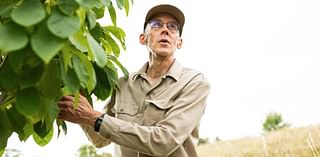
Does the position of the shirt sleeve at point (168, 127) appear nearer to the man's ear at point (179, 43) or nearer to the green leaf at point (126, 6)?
the man's ear at point (179, 43)

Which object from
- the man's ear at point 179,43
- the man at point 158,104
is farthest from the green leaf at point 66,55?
the man's ear at point 179,43

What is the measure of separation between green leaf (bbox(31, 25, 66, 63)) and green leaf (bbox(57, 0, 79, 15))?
7cm

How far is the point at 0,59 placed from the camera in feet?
5.36

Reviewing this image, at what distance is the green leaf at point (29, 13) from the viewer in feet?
3.74

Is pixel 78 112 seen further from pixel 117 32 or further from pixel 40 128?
pixel 40 128

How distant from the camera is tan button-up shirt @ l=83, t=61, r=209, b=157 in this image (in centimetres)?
267

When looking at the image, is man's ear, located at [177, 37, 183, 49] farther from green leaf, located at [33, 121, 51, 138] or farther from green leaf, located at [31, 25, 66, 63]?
green leaf, located at [31, 25, 66, 63]

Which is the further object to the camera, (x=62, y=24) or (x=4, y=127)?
(x=4, y=127)

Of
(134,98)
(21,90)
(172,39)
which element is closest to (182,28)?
(172,39)

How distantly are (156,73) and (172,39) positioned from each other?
0.70 feet

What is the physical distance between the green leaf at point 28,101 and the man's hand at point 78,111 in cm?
56

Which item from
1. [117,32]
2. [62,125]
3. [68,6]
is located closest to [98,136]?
[62,125]

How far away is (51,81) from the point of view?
4.70 feet

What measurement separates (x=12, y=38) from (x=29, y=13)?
2.5 inches
